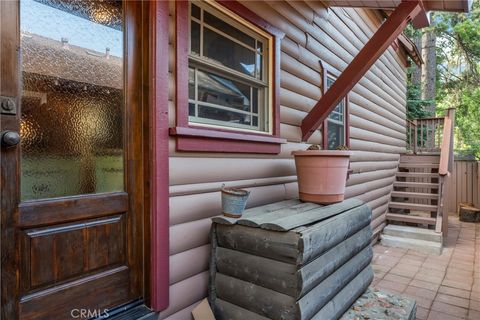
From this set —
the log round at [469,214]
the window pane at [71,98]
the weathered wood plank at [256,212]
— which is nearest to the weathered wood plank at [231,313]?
the weathered wood plank at [256,212]

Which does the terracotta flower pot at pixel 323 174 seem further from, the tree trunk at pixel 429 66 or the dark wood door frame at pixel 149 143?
the tree trunk at pixel 429 66

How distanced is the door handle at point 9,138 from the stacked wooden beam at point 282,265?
40.8 inches

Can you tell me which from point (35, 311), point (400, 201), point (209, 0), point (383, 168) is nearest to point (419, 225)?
point (400, 201)

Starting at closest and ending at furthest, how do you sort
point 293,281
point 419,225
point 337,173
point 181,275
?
point 293,281, point 181,275, point 337,173, point 419,225

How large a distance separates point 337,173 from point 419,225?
416cm

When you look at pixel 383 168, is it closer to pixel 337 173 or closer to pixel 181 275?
pixel 337 173

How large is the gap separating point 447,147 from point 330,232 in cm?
483

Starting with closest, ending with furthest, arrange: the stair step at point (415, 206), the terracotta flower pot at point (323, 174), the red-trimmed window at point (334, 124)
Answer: the terracotta flower pot at point (323, 174) < the red-trimmed window at point (334, 124) < the stair step at point (415, 206)

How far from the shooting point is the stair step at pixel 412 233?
4.54 meters

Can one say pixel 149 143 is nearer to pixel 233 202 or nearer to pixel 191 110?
pixel 191 110

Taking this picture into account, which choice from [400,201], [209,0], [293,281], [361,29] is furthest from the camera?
[400,201]

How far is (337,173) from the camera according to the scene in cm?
218

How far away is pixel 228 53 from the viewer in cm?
212

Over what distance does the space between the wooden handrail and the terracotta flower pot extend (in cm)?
395
